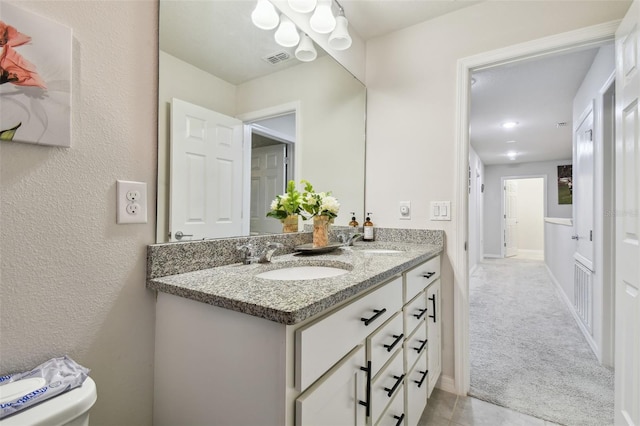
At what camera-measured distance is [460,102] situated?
182cm

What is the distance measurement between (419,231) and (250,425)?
1510 millimetres

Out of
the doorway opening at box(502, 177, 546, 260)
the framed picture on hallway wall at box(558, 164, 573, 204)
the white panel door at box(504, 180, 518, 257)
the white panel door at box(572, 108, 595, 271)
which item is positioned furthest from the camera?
the doorway opening at box(502, 177, 546, 260)

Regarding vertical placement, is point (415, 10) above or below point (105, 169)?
above

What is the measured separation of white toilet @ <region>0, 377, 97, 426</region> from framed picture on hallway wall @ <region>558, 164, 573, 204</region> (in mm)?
8375

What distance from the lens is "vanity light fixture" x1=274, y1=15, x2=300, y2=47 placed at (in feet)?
4.97

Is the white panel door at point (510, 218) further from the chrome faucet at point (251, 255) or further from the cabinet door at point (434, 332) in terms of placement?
the chrome faucet at point (251, 255)

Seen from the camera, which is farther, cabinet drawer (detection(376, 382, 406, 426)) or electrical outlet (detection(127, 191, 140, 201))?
cabinet drawer (detection(376, 382, 406, 426))

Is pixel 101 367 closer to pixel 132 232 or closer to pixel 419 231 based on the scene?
pixel 132 232

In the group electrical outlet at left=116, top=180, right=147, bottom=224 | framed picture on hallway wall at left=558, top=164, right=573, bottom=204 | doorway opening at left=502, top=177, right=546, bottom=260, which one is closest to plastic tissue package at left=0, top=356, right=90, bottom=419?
electrical outlet at left=116, top=180, right=147, bottom=224

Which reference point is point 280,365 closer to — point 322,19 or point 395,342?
point 395,342

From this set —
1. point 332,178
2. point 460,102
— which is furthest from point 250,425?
point 460,102

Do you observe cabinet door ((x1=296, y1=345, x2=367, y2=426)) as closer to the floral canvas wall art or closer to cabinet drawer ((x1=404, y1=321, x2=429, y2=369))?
cabinet drawer ((x1=404, y1=321, x2=429, y2=369))

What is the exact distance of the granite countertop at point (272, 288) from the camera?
0.68m

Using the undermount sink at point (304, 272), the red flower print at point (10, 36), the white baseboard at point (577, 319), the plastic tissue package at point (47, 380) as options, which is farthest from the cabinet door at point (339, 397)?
the white baseboard at point (577, 319)
